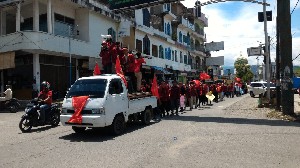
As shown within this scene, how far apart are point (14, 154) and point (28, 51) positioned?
51.3 ft

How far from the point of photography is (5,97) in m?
19.6

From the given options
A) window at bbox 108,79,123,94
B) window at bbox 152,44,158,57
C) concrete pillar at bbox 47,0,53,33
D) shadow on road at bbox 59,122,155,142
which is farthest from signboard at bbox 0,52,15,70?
window at bbox 152,44,158,57

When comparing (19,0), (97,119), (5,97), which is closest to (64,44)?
(19,0)

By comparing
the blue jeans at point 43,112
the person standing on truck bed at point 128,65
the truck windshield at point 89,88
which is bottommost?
the blue jeans at point 43,112

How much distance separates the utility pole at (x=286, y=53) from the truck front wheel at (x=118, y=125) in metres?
8.94

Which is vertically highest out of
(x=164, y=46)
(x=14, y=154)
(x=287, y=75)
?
(x=164, y=46)

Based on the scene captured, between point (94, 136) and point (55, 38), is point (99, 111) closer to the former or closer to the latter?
point (94, 136)

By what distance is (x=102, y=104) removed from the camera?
10234 mm

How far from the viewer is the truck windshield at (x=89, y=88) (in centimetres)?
1063

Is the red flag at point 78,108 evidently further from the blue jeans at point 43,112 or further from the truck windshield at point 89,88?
the blue jeans at point 43,112

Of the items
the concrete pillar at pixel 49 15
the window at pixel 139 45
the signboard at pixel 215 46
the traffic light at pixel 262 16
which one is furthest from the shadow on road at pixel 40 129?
the signboard at pixel 215 46

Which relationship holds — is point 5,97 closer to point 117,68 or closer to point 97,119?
point 117,68

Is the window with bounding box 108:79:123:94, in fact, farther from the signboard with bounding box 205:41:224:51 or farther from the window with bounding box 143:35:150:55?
the signboard with bounding box 205:41:224:51

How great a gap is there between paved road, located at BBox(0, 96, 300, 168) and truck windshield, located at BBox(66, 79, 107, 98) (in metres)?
1.40
